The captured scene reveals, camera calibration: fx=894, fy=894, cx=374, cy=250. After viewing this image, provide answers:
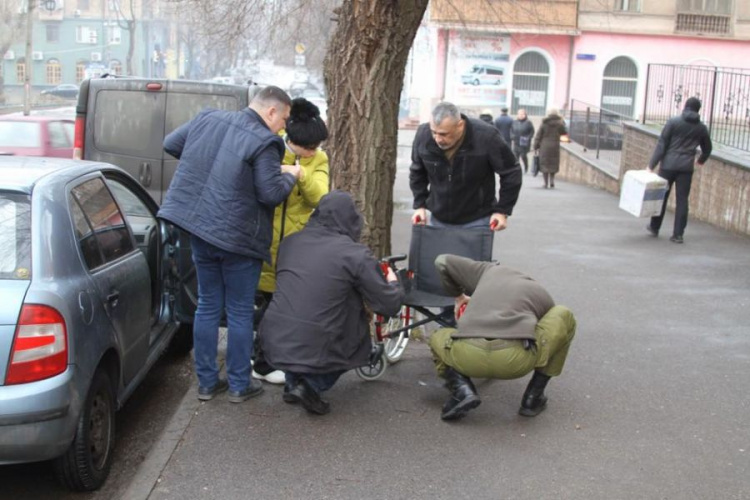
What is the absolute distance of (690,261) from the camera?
1047 cm

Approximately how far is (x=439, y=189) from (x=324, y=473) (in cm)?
236

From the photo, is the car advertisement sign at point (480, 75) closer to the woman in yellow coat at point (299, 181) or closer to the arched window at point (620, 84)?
the arched window at point (620, 84)

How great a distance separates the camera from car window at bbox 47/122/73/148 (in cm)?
1351

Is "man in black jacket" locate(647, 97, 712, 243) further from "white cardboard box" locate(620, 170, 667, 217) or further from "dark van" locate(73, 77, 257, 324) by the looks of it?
"dark van" locate(73, 77, 257, 324)

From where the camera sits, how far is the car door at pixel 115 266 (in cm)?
434

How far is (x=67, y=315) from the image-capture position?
379 centimetres

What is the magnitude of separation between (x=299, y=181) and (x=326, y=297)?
781 millimetres

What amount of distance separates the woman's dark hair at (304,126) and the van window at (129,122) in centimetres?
364

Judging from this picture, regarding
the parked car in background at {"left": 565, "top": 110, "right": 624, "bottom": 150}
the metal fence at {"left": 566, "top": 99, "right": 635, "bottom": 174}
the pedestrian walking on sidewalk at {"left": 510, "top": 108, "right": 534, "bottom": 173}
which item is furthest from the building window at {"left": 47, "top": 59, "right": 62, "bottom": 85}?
the metal fence at {"left": 566, "top": 99, "right": 635, "bottom": 174}

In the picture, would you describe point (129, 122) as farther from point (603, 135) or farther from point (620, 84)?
point (620, 84)

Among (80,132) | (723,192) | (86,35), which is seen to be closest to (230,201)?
(80,132)

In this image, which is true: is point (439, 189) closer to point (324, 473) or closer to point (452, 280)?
point (452, 280)

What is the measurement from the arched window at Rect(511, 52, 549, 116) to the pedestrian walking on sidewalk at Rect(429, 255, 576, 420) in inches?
1478

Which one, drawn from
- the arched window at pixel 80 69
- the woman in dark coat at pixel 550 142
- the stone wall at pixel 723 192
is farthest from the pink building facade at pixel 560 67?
the arched window at pixel 80 69
